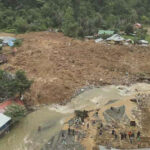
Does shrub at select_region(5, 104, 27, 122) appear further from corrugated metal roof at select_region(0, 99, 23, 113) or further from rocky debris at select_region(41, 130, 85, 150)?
rocky debris at select_region(41, 130, 85, 150)

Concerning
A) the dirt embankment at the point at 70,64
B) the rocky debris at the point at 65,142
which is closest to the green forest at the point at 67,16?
the dirt embankment at the point at 70,64

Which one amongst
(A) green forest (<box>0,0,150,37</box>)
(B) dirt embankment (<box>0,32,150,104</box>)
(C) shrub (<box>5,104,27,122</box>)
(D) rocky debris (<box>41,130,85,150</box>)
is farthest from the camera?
(A) green forest (<box>0,0,150,37</box>)

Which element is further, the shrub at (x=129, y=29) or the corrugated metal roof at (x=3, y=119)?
the shrub at (x=129, y=29)

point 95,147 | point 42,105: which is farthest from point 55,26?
point 95,147

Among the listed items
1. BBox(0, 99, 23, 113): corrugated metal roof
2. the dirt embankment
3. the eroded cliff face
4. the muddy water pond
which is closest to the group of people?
the eroded cliff face

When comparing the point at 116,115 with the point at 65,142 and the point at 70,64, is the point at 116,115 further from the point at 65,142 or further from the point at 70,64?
the point at 70,64

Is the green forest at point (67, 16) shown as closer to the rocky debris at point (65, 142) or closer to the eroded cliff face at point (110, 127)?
the eroded cliff face at point (110, 127)

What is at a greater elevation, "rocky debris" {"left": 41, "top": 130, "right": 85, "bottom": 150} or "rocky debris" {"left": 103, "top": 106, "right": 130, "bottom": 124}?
"rocky debris" {"left": 41, "top": 130, "right": 85, "bottom": 150}

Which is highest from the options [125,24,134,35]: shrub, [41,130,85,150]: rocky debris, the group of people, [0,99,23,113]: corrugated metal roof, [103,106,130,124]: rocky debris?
[0,99,23,113]: corrugated metal roof
